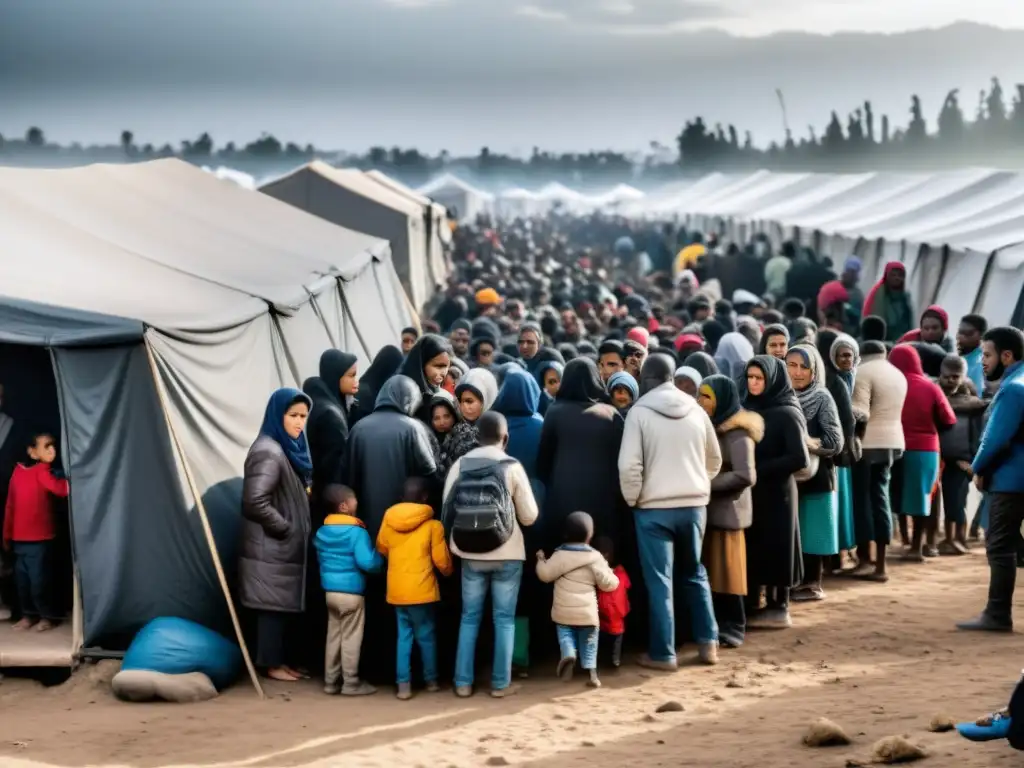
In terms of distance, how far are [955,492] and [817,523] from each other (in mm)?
1950

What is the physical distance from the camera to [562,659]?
6.74 metres

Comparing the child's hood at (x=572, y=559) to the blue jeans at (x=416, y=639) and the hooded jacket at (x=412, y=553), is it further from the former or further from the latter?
the blue jeans at (x=416, y=639)

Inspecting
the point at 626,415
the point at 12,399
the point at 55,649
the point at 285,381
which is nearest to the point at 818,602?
the point at 626,415

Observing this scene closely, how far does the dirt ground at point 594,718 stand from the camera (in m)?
5.66

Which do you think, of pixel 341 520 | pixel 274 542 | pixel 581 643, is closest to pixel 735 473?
pixel 581 643

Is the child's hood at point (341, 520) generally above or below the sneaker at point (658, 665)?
above

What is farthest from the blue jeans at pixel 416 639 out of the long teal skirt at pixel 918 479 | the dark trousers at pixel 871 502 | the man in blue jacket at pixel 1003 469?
the long teal skirt at pixel 918 479

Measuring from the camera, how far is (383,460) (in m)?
6.87

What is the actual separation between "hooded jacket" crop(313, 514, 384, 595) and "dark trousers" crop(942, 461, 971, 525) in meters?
4.77

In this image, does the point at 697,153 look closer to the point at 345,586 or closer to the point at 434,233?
the point at 434,233

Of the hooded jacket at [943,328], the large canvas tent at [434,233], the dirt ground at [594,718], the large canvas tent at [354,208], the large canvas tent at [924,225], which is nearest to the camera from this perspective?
the dirt ground at [594,718]

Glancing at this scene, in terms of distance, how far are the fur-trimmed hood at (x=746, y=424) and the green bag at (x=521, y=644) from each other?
5.04ft

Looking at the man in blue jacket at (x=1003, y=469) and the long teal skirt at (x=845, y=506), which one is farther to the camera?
the long teal skirt at (x=845, y=506)

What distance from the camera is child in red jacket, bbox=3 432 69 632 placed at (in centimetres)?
724
